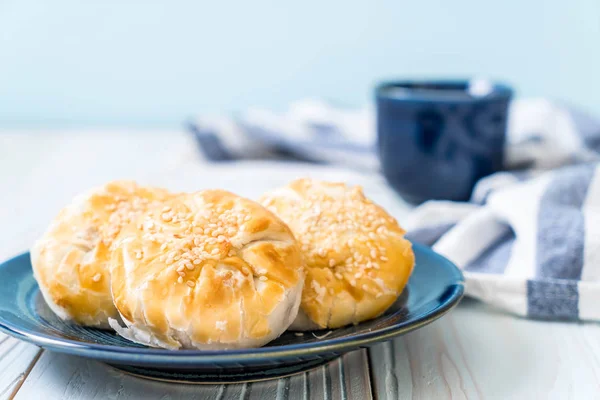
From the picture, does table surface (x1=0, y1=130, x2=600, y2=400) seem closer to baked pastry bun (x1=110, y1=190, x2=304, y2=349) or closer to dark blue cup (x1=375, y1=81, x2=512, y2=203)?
baked pastry bun (x1=110, y1=190, x2=304, y2=349)

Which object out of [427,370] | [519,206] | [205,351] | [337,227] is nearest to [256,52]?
[519,206]

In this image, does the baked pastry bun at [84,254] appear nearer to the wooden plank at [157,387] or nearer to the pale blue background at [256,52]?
the wooden plank at [157,387]

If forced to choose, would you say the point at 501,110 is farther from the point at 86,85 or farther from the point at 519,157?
the point at 86,85

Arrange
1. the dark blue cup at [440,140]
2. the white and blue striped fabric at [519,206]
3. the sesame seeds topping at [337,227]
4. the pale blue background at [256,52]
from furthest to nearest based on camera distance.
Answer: the pale blue background at [256,52] → the dark blue cup at [440,140] → the white and blue striped fabric at [519,206] → the sesame seeds topping at [337,227]

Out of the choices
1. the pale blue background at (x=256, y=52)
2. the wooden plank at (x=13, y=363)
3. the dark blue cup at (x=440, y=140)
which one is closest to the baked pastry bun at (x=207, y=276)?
the wooden plank at (x=13, y=363)

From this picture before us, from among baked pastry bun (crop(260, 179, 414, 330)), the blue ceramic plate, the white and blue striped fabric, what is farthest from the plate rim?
the white and blue striped fabric

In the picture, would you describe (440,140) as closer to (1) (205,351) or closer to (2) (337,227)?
(2) (337,227)
